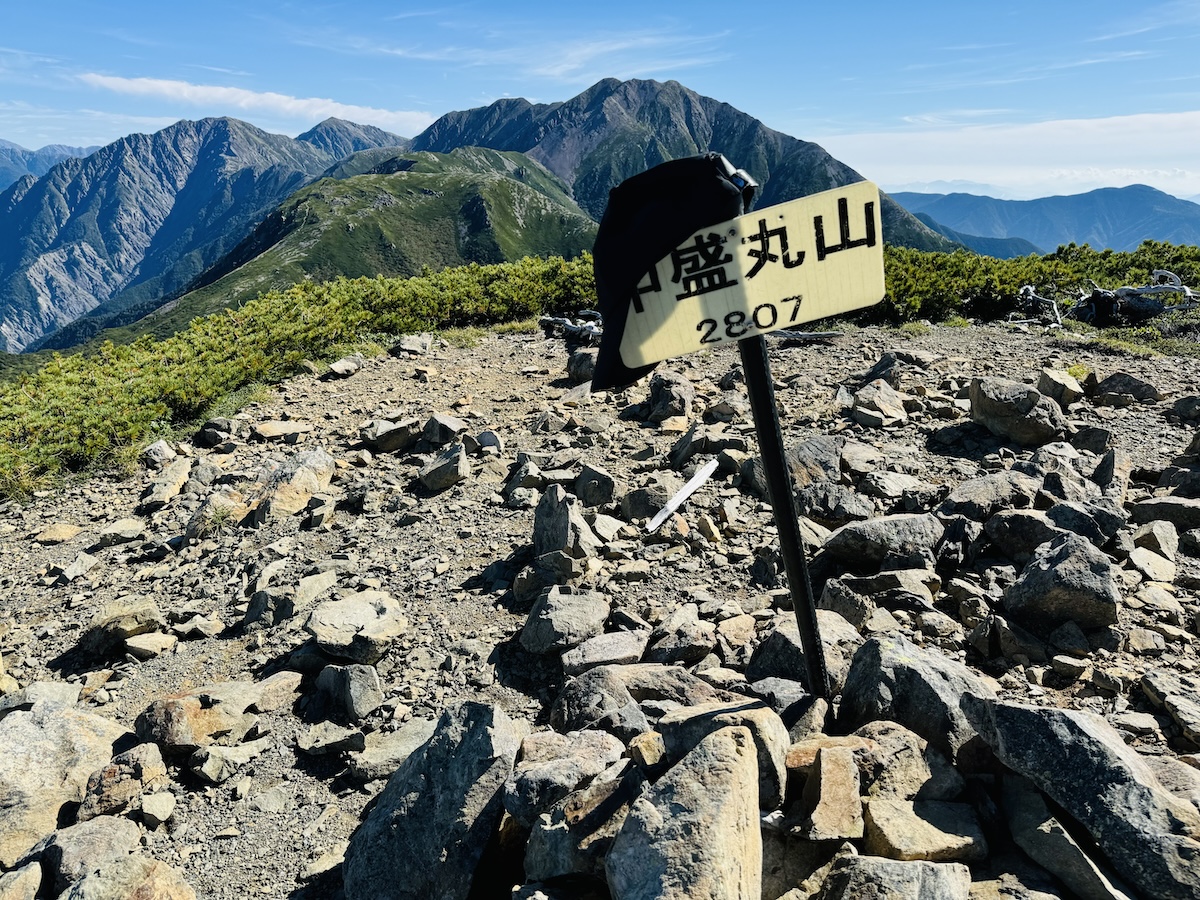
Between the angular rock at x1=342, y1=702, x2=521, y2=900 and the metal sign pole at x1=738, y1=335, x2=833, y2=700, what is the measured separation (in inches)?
74.0

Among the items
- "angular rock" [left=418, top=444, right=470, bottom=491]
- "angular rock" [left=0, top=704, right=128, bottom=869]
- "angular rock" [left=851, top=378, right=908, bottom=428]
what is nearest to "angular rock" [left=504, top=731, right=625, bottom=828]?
"angular rock" [left=0, top=704, right=128, bottom=869]

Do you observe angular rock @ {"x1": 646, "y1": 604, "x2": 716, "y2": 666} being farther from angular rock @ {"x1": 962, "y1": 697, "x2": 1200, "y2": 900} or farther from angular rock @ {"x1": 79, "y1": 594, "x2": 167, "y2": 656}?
angular rock @ {"x1": 79, "y1": 594, "x2": 167, "y2": 656}


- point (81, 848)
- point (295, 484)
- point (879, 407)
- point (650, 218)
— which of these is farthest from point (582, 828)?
point (879, 407)

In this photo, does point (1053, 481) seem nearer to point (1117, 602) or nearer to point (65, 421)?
point (1117, 602)

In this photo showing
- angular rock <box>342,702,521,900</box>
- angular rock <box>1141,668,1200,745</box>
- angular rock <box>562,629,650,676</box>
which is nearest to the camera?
angular rock <box>342,702,521,900</box>

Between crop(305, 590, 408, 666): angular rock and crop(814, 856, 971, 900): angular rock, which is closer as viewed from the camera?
crop(814, 856, 971, 900): angular rock

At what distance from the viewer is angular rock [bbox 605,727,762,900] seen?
2695mm

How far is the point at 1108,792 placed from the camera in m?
2.93

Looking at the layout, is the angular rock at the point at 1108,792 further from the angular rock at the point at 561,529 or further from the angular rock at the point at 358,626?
the angular rock at the point at 358,626

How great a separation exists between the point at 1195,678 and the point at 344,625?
254 inches

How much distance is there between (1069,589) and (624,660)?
3.32 metres

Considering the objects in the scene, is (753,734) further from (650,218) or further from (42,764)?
(42,764)

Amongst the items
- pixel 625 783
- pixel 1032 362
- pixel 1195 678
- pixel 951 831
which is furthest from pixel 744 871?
pixel 1032 362

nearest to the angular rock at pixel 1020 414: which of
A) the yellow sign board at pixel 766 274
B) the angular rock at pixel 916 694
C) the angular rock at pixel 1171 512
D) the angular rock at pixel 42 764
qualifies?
the angular rock at pixel 1171 512
